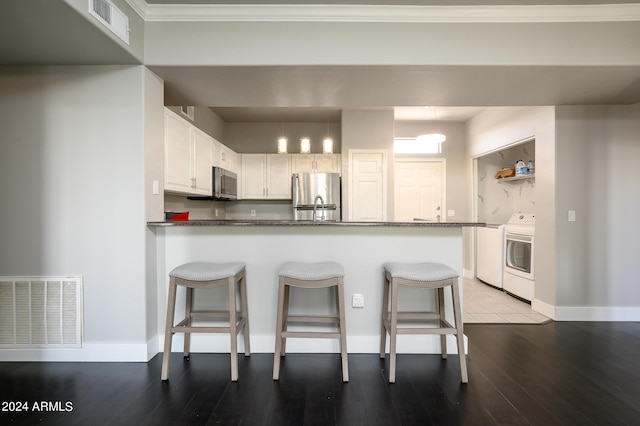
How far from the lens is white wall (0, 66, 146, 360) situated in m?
2.20

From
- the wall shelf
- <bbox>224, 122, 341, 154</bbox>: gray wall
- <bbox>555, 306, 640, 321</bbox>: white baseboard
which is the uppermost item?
<bbox>224, 122, 341, 154</bbox>: gray wall

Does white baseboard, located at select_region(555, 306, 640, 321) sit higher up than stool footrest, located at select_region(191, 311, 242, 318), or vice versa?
stool footrest, located at select_region(191, 311, 242, 318)

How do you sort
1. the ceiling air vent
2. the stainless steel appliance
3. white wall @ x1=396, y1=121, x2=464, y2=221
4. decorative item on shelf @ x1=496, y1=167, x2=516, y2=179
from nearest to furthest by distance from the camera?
the ceiling air vent
the stainless steel appliance
decorative item on shelf @ x1=496, y1=167, x2=516, y2=179
white wall @ x1=396, y1=121, x2=464, y2=221

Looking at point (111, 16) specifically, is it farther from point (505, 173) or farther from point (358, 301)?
point (505, 173)

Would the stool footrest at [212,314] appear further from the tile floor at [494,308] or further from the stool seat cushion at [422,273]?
the tile floor at [494,308]

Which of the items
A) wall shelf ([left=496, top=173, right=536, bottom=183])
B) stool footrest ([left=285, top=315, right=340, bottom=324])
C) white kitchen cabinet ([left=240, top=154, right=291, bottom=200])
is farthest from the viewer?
white kitchen cabinet ([left=240, top=154, right=291, bottom=200])

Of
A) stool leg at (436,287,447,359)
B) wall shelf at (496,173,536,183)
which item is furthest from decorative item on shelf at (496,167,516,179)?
stool leg at (436,287,447,359)

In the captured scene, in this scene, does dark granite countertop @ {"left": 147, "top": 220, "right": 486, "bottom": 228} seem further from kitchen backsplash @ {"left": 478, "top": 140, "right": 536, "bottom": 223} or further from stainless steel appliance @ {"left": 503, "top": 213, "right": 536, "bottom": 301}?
kitchen backsplash @ {"left": 478, "top": 140, "right": 536, "bottom": 223}

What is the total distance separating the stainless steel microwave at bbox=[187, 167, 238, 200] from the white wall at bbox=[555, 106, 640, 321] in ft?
12.7

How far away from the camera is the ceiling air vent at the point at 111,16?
177 centimetres

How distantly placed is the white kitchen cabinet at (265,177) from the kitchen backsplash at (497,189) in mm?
3285

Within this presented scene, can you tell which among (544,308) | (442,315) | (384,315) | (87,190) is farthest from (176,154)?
(544,308)

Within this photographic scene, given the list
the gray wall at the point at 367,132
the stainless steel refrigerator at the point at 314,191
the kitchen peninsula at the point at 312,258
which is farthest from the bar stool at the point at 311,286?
the gray wall at the point at 367,132

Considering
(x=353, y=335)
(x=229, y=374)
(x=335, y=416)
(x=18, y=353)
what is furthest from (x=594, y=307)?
(x=18, y=353)
